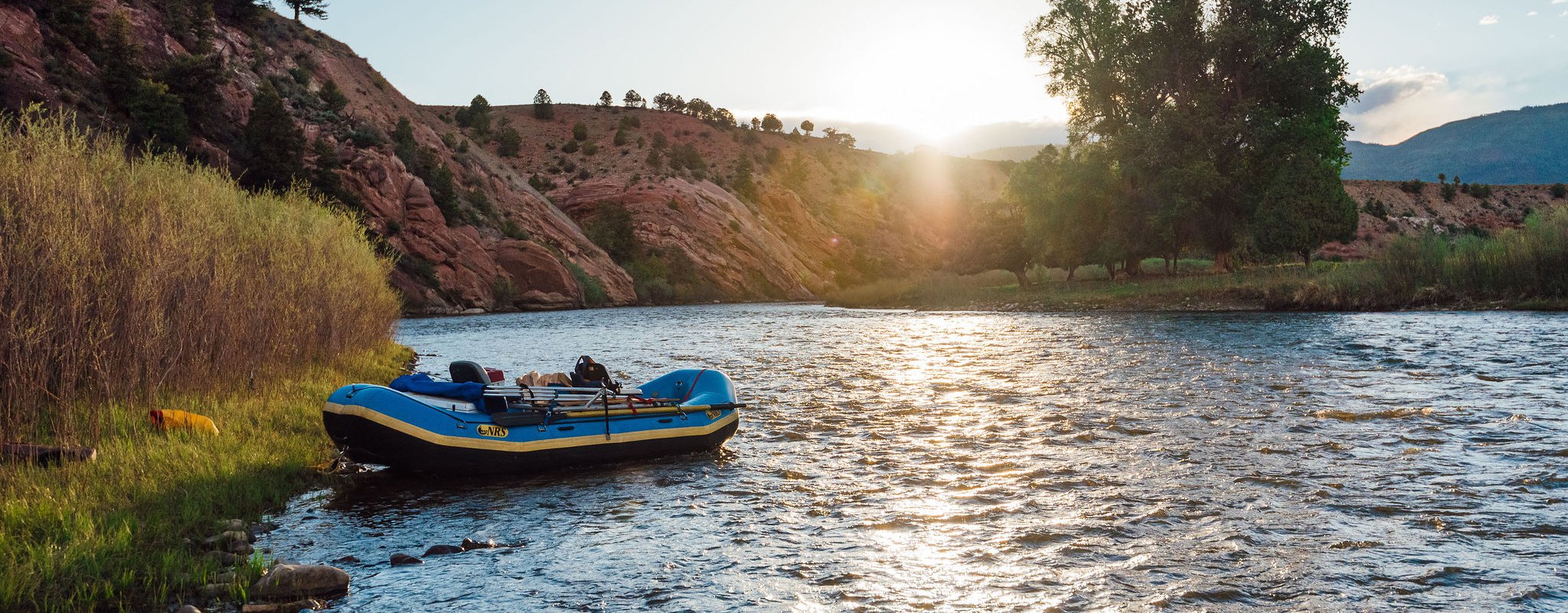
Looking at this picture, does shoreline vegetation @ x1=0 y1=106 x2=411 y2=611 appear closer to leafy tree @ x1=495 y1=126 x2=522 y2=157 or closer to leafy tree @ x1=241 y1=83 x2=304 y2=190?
leafy tree @ x1=241 y1=83 x2=304 y2=190

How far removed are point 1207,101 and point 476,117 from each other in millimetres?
83048

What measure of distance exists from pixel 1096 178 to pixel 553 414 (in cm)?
4268

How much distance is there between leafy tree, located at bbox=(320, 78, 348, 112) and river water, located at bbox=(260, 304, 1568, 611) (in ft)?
174

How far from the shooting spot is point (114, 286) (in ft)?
31.7

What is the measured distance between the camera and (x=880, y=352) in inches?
1134

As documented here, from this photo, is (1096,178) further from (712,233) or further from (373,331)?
(712,233)

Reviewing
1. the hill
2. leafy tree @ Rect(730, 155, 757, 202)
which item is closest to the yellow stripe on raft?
the hill

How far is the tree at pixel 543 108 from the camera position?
115500mm

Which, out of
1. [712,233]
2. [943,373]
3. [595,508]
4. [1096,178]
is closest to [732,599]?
[595,508]

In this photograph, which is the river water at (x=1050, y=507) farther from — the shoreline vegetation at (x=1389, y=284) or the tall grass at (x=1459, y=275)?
the shoreline vegetation at (x=1389, y=284)

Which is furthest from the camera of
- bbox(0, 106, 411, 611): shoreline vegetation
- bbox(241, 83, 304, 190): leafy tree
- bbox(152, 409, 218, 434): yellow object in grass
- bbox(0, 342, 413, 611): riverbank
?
bbox(241, 83, 304, 190): leafy tree

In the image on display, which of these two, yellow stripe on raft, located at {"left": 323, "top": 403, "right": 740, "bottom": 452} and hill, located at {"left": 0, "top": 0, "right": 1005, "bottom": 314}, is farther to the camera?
hill, located at {"left": 0, "top": 0, "right": 1005, "bottom": 314}

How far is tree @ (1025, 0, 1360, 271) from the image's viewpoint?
4144cm

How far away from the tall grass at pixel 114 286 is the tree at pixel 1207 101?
126 feet
